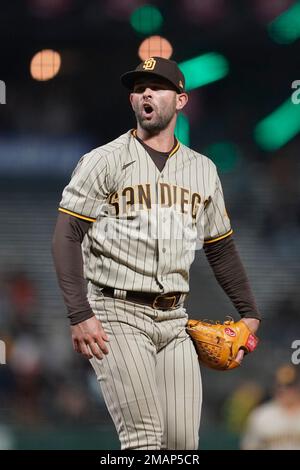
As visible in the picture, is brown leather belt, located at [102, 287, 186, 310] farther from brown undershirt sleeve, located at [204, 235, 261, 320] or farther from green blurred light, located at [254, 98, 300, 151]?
green blurred light, located at [254, 98, 300, 151]

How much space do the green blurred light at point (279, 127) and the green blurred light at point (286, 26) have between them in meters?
0.39

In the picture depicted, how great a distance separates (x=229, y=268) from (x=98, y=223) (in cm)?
62

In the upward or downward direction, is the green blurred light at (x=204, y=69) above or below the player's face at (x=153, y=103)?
above

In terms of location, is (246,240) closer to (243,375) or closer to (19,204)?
(243,375)

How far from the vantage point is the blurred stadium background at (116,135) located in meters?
5.43

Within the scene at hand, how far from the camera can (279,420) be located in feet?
16.7

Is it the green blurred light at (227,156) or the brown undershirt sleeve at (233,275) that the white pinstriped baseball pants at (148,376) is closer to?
the brown undershirt sleeve at (233,275)

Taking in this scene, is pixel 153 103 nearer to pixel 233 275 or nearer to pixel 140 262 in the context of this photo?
pixel 140 262

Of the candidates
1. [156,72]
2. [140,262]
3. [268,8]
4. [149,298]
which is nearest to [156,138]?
[156,72]

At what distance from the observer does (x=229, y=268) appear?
11.3 ft

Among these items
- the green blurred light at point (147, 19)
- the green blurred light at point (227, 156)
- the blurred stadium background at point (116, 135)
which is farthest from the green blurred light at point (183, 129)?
the green blurred light at point (147, 19)

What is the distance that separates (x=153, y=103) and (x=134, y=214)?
0.40 metres

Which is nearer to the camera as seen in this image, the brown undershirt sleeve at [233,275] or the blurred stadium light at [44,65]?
the brown undershirt sleeve at [233,275]

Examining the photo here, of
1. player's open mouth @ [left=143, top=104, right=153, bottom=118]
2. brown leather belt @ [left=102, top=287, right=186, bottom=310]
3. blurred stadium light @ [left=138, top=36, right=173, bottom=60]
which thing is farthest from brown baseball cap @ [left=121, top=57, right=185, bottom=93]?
blurred stadium light @ [left=138, top=36, right=173, bottom=60]
